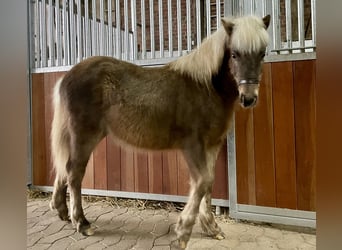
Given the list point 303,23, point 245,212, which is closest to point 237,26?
point 303,23

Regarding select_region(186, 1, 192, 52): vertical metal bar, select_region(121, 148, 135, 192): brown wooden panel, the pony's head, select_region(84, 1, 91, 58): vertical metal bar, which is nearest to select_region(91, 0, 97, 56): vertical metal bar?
select_region(84, 1, 91, 58): vertical metal bar

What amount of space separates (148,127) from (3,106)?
1.10 metres

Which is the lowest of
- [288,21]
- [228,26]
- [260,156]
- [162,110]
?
[260,156]

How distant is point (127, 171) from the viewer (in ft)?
6.76

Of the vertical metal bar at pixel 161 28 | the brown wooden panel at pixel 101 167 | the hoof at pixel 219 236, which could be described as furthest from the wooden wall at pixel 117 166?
the vertical metal bar at pixel 161 28

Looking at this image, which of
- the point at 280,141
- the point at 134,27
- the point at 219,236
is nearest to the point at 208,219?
the point at 219,236

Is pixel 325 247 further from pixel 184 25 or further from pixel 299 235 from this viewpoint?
pixel 184 25

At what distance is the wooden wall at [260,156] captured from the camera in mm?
1586

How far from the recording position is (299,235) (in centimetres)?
154

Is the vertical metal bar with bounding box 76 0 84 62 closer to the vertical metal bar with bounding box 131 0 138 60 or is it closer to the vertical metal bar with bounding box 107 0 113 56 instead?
the vertical metal bar with bounding box 107 0 113 56

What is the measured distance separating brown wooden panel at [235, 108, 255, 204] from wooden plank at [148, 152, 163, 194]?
1.64 ft

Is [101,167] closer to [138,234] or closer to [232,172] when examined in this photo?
[138,234]

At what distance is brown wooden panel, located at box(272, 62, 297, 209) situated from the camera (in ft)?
5.33

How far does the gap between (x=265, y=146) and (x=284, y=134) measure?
121 millimetres
